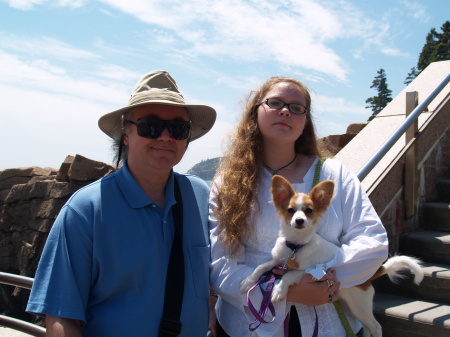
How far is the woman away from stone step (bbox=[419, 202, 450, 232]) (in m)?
2.45

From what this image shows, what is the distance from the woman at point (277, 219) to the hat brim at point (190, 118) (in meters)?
0.23

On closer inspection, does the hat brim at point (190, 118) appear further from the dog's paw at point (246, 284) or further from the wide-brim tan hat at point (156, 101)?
the dog's paw at point (246, 284)

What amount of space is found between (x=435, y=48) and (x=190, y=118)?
21.2 m

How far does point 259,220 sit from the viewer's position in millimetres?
2512

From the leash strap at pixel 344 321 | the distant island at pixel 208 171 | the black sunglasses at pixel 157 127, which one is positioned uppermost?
the black sunglasses at pixel 157 127

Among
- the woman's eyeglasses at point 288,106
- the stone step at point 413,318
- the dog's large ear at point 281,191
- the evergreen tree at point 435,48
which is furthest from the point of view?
the evergreen tree at point 435,48

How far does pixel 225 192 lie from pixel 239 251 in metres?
0.37

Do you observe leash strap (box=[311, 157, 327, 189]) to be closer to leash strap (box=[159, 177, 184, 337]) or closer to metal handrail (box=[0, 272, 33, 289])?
leash strap (box=[159, 177, 184, 337])

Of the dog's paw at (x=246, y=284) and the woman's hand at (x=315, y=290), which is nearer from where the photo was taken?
the woman's hand at (x=315, y=290)

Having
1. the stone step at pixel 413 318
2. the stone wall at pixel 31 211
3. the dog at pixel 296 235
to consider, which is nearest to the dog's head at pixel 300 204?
the dog at pixel 296 235

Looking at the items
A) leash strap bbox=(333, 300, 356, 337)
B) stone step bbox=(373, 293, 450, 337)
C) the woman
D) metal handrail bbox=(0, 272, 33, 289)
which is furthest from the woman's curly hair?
metal handrail bbox=(0, 272, 33, 289)

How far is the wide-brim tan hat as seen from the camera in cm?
231

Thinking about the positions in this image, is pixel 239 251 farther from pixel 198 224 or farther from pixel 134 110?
pixel 134 110

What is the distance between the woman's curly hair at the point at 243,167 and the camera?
7.94 feet
